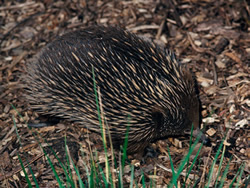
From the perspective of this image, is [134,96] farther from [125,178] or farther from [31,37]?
[31,37]

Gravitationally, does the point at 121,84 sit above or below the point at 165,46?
above

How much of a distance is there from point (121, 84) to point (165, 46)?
1758 mm

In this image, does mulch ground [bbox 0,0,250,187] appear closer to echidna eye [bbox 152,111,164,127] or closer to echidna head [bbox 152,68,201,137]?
echidna head [bbox 152,68,201,137]

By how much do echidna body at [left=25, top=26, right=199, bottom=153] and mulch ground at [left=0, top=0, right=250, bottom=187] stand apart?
1.22ft

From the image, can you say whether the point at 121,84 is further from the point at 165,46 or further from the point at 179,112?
the point at 165,46

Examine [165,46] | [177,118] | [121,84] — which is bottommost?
[177,118]

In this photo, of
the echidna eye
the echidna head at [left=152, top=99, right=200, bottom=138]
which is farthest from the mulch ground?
the echidna eye

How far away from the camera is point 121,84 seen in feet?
12.1

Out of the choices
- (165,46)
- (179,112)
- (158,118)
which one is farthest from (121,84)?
(165,46)

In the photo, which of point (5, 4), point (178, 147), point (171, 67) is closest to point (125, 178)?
point (178, 147)

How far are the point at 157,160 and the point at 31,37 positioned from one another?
294 centimetres

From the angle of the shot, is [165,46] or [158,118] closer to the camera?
[158,118]

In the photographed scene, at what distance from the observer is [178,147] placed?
13.5ft

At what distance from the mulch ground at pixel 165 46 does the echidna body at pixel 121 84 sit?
0.37 metres
